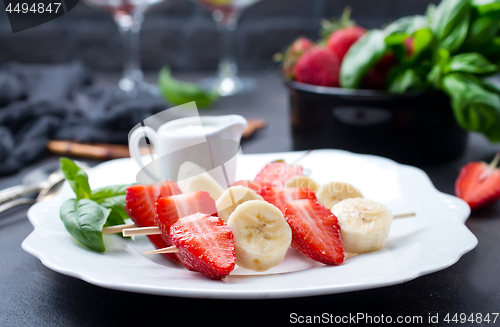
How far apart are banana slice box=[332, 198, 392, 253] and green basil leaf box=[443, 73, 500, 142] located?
1.46 ft

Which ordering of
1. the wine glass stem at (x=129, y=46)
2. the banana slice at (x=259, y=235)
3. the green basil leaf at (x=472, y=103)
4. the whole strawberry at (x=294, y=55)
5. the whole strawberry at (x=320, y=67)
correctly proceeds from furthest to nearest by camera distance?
the wine glass stem at (x=129, y=46) < the whole strawberry at (x=294, y=55) < the whole strawberry at (x=320, y=67) < the green basil leaf at (x=472, y=103) < the banana slice at (x=259, y=235)

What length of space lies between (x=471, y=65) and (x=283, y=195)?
0.58 metres

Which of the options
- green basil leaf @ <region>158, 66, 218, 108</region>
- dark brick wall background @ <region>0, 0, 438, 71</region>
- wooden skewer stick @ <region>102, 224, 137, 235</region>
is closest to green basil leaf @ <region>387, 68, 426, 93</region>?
wooden skewer stick @ <region>102, 224, 137, 235</region>

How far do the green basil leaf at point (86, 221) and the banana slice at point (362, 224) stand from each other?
33cm

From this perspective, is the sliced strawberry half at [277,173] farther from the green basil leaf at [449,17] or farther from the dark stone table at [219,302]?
the green basil leaf at [449,17]

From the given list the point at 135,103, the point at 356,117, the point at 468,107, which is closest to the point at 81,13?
the point at 135,103

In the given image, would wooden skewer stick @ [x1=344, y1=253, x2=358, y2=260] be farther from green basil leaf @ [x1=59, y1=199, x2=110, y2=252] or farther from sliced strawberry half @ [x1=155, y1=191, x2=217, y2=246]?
green basil leaf @ [x1=59, y1=199, x2=110, y2=252]

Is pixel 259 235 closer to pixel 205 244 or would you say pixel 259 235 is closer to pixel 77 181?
pixel 205 244

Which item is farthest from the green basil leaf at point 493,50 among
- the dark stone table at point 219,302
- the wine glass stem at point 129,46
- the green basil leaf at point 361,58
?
the wine glass stem at point 129,46

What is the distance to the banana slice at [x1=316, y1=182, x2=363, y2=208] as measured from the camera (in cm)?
78

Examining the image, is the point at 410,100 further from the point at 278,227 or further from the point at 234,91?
the point at 234,91

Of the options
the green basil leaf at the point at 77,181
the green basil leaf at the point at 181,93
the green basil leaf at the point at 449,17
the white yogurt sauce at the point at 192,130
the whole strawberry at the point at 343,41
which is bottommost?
the green basil leaf at the point at 181,93

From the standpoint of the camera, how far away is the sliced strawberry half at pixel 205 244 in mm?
594

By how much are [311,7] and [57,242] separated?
211 centimetres
